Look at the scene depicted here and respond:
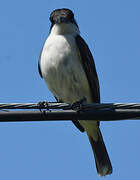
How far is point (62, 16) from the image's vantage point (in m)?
8.70

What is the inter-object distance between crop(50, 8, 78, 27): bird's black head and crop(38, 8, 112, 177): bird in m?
0.03

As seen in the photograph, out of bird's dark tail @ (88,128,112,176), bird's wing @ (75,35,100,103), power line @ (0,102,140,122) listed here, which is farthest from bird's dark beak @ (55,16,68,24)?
power line @ (0,102,140,122)

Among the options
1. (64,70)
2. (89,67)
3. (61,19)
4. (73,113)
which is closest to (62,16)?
(61,19)

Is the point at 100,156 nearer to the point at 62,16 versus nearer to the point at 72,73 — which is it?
the point at 72,73

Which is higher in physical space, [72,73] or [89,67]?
[89,67]

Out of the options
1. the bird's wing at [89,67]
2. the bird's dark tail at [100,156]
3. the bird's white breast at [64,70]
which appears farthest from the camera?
the bird's dark tail at [100,156]

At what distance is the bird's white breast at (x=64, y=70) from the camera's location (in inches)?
298

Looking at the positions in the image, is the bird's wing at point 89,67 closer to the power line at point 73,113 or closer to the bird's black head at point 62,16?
the bird's black head at point 62,16

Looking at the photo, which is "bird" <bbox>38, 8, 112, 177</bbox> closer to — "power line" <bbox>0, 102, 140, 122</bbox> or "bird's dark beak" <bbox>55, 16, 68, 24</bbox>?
"bird's dark beak" <bbox>55, 16, 68, 24</bbox>

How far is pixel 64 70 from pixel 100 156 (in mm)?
1931

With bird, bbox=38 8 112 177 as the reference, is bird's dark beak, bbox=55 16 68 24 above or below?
above

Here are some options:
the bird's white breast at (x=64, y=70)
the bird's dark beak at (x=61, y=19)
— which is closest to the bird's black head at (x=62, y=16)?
the bird's dark beak at (x=61, y=19)

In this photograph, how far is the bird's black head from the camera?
8587 mm

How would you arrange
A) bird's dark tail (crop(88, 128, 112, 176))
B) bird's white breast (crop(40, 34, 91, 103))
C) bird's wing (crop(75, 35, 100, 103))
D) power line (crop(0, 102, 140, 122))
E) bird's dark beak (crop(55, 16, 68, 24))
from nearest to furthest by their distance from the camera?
power line (crop(0, 102, 140, 122))
bird's white breast (crop(40, 34, 91, 103))
bird's wing (crop(75, 35, 100, 103))
bird's dark tail (crop(88, 128, 112, 176))
bird's dark beak (crop(55, 16, 68, 24))
